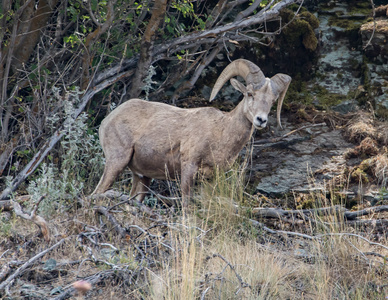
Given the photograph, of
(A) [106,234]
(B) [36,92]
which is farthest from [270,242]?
(B) [36,92]

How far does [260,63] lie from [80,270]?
248 inches

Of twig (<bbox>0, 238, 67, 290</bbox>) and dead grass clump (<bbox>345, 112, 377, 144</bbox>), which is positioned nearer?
twig (<bbox>0, 238, 67, 290</bbox>)

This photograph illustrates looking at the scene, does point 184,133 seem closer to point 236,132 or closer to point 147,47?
point 236,132

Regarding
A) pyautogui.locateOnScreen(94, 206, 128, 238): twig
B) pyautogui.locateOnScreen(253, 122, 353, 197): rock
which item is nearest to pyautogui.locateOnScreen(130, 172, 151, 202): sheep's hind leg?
pyautogui.locateOnScreen(94, 206, 128, 238): twig

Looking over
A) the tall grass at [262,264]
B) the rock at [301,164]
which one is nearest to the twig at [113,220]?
the tall grass at [262,264]

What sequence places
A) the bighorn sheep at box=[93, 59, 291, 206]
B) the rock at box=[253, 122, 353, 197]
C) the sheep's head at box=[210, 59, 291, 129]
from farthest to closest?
the rock at box=[253, 122, 353, 197] → the bighorn sheep at box=[93, 59, 291, 206] → the sheep's head at box=[210, 59, 291, 129]

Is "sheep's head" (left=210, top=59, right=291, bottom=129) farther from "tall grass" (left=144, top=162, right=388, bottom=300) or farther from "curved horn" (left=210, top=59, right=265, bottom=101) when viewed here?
"tall grass" (left=144, top=162, right=388, bottom=300)

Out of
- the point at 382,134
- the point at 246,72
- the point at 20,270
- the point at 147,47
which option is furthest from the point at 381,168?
the point at 20,270

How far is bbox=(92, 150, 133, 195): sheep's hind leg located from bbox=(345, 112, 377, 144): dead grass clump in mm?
3896

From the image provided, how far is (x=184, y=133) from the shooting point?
6.91 meters

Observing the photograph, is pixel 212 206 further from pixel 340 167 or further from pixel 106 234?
pixel 340 167

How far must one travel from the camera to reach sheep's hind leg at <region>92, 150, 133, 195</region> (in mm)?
6973

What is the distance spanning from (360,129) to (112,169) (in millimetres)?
4223

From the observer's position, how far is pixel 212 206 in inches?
249
